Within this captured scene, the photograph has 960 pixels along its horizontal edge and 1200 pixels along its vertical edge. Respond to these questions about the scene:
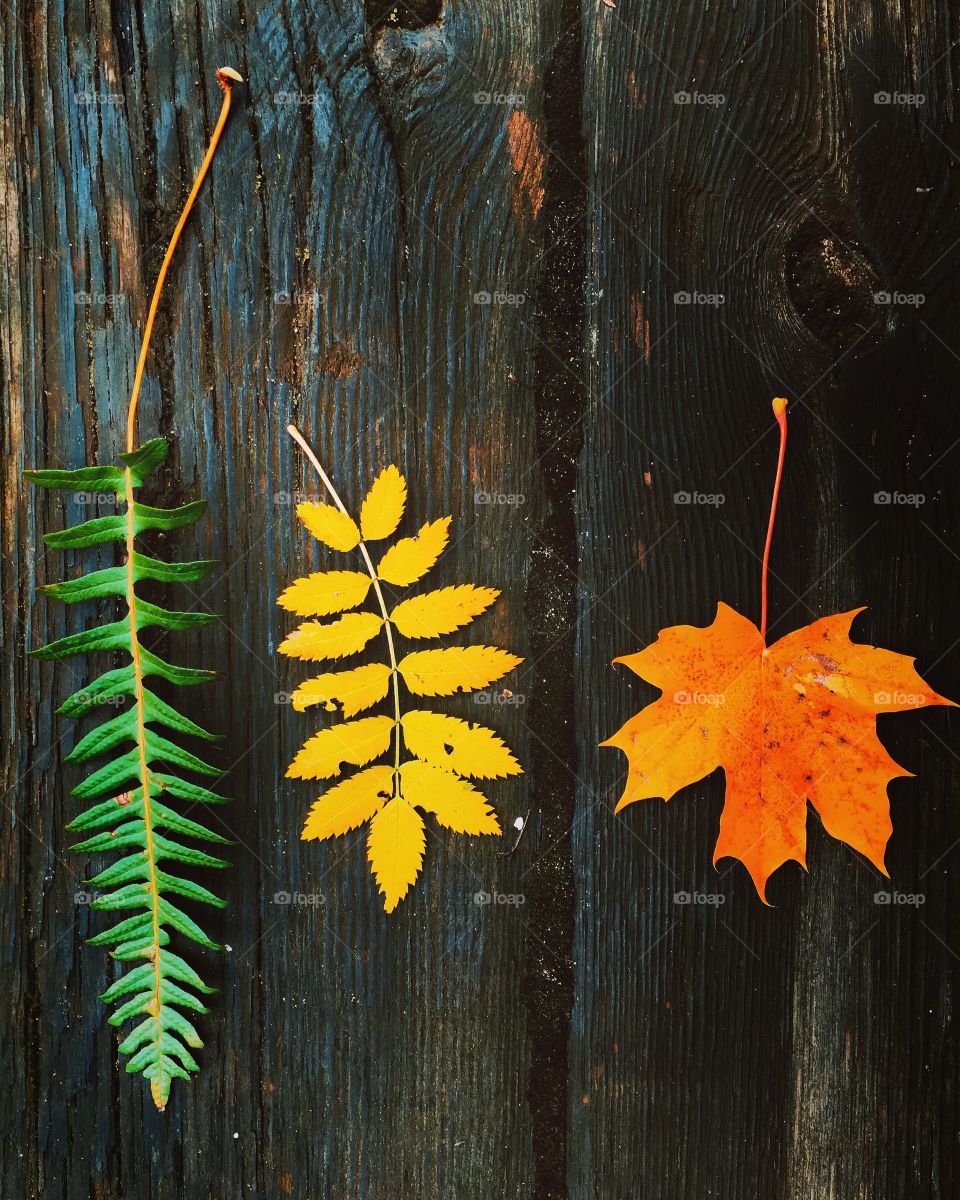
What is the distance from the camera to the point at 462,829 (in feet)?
5.18

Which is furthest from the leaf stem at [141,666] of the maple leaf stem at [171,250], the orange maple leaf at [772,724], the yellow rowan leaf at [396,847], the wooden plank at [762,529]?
the orange maple leaf at [772,724]

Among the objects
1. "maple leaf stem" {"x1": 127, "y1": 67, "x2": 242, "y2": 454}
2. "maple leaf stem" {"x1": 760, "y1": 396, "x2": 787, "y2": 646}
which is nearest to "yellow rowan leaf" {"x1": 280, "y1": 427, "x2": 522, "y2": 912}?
"maple leaf stem" {"x1": 127, "y1": 67, "x2": 242, "y2": 454}

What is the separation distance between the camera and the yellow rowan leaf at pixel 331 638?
1562mm

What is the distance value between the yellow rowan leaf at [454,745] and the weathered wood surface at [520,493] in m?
0.07

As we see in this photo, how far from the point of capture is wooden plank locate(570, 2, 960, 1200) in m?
1.59

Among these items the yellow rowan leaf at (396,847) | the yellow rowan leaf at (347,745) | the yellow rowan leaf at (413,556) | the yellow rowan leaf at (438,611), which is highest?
the yellow rowan leaf at (413,556)

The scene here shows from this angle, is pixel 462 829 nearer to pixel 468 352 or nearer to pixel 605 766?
pixel 605 766

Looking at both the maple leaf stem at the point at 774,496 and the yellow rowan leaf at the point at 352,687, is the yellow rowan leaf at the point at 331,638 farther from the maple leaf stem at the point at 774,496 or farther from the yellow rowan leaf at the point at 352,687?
the maple leaf stem at the point at 774,496

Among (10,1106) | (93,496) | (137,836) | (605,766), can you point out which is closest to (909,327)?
(605,766)

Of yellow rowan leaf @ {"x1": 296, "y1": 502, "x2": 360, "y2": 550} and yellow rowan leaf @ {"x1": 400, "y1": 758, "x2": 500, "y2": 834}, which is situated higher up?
yellow rowan leaf @ {"x1": 296, "y1": 502, "x2": 360, "y2": 550}

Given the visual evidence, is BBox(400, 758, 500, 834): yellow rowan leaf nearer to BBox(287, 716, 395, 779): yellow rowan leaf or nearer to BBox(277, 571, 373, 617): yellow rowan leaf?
BBox(287, 716, 395, 779): yellow rowan leaf

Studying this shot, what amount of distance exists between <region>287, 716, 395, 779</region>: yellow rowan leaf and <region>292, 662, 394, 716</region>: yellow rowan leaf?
1.4 inches

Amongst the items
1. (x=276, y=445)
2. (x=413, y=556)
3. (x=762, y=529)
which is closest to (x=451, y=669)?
(x=413, y=556)

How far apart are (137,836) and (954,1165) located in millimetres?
1810
